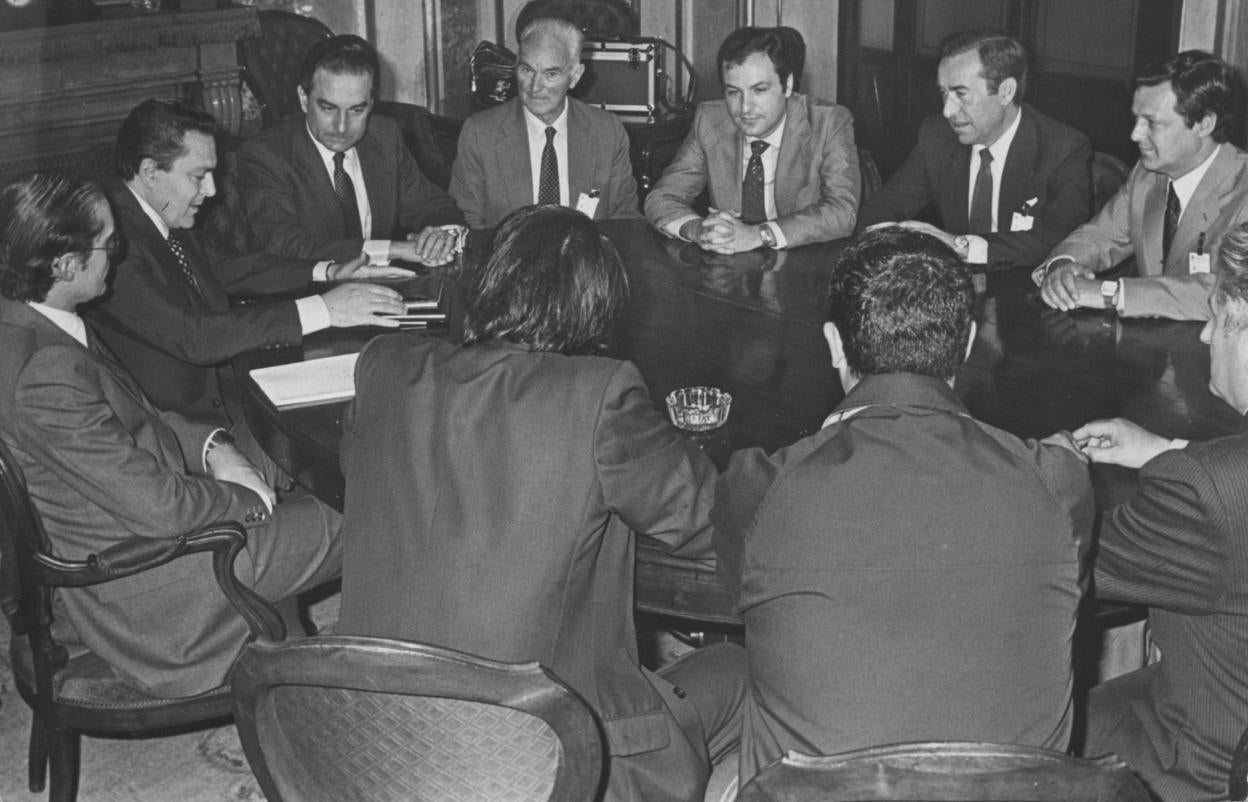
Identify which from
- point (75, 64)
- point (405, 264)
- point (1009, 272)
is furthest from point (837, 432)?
point (75, 64)

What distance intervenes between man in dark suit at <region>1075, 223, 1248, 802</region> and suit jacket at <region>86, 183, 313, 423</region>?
194 cm

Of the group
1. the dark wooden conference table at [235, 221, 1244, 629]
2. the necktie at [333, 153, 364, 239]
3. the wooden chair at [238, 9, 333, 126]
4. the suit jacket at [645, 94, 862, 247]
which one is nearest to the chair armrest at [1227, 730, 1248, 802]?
the dark wooden conference table at [235, 221, 1244, 629]

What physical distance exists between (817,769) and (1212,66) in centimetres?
276

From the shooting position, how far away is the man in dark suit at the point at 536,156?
183 inches

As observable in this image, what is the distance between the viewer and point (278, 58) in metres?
6.74

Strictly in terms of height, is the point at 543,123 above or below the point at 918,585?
above

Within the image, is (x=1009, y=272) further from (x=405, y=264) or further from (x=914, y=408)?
(x=914, y=408)

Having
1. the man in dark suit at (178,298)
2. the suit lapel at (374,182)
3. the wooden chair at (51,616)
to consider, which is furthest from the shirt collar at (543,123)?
the wooden chair at (51,616)

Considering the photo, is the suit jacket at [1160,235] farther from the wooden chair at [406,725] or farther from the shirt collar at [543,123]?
the wooden chair at [406,725]

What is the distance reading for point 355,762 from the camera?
6.21 ft

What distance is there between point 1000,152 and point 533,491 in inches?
106

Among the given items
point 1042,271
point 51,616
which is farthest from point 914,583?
point 1042,271

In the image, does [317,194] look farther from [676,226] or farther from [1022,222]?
[1022,222]

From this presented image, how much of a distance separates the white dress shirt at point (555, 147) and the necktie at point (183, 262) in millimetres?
1298
